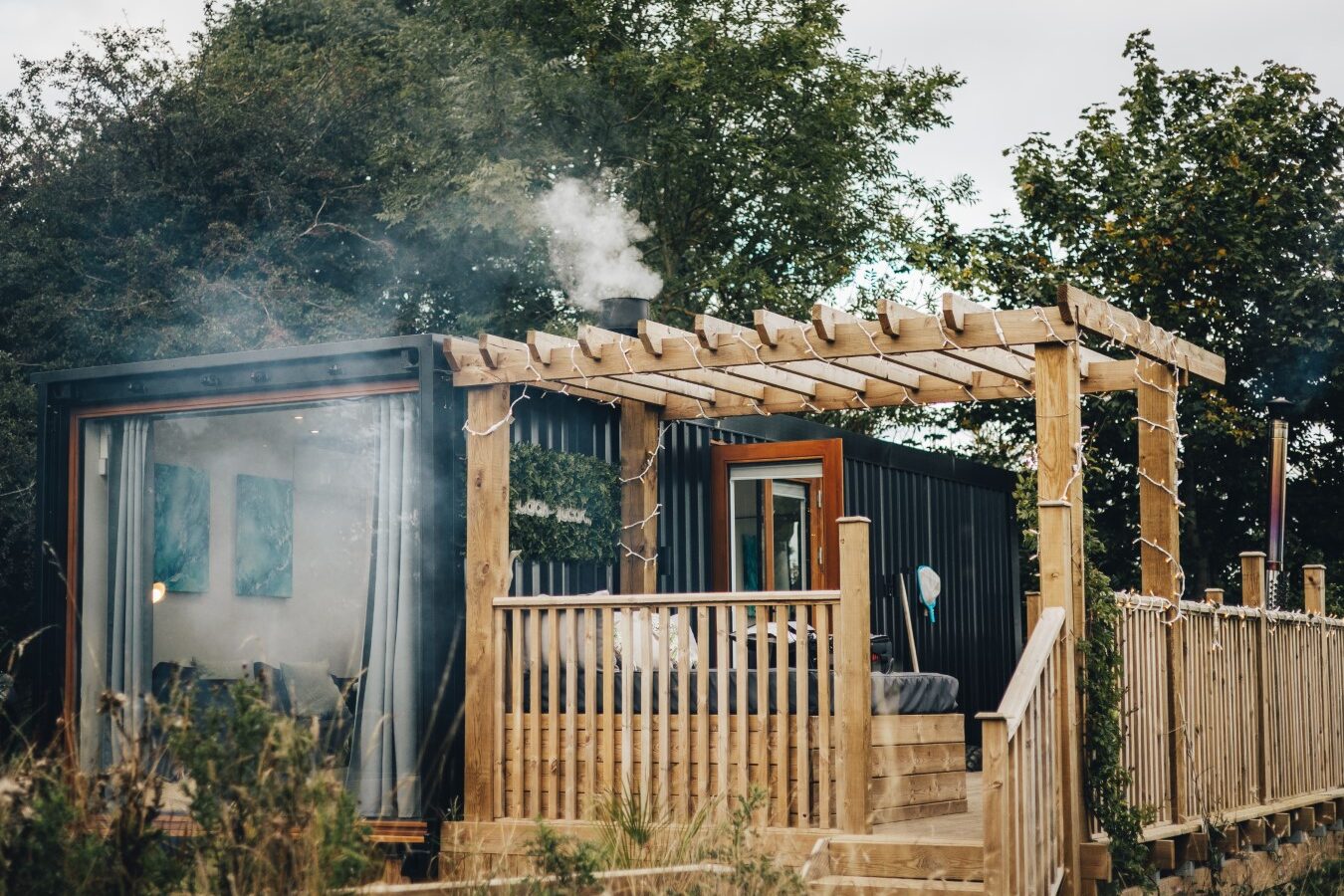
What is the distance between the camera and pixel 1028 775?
5.24m

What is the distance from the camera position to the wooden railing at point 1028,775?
16.0ft

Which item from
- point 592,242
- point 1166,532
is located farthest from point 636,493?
point 592,242

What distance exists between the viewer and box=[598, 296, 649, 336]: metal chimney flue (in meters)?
8.19

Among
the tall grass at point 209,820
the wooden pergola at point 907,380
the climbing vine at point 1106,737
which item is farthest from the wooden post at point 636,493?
the tall grass at point 209,820

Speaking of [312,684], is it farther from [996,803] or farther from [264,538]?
[996,803]

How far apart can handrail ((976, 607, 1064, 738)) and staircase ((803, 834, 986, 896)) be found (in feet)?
2.35

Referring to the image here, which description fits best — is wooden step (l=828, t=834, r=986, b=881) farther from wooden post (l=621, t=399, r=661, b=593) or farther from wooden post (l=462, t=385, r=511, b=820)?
wooden post (l=621, t=399, r=661, b=593)

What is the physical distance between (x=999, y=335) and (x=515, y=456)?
8.89ft

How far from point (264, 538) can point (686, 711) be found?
195 inches

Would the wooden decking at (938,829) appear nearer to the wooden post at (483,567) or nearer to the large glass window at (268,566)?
the wooden post at (483,567)

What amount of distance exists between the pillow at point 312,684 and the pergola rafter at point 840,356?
7.85 feet

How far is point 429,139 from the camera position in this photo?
18.6m

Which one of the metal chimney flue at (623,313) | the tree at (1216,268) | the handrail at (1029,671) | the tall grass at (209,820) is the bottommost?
the tall grass at (209,820)

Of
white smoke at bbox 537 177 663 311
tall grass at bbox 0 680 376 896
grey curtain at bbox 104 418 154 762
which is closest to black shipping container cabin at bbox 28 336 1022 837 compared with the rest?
grey curtain at bbox 104 418 154 762
